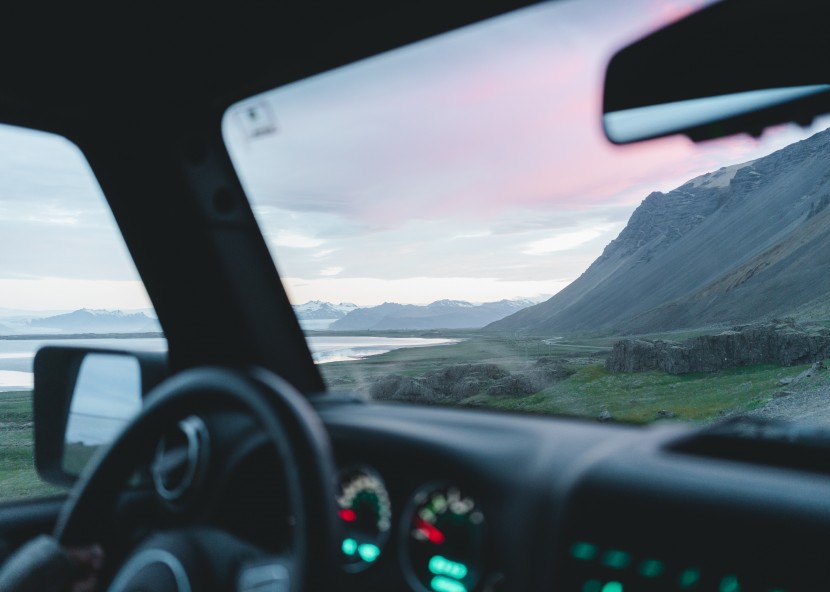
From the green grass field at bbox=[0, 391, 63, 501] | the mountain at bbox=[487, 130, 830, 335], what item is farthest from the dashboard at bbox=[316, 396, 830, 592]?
the green grass field at bbox=[0, 391, 63, 501]

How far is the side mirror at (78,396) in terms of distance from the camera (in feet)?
10.9

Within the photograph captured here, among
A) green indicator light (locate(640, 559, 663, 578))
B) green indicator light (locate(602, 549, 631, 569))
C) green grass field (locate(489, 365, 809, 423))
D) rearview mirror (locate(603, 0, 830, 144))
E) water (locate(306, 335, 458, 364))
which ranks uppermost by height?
rearview mirror (locate(603, 0, 830, 144))

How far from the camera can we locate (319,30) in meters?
3.21

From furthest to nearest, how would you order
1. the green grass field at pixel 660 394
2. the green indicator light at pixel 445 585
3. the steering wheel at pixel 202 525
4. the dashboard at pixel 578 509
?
1. the green grass field at pixel 660 394
2. the green indicator light at pixel 445 585
3. the dashboard at pixel 578 509
4. the steering wheel at pixel 202 525

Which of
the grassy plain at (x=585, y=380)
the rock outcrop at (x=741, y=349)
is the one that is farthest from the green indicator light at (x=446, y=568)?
the rock outcrop at (x=741, y=349)

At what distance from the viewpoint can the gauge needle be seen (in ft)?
6.87

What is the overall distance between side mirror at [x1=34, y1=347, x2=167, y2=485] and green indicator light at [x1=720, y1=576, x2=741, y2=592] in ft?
8.31

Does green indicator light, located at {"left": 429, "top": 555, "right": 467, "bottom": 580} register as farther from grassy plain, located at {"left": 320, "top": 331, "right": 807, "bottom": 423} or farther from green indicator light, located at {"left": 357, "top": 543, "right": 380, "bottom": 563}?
grassy plain, located at {"left": 320, "top": 331, "right": 807, "bottom": 423}

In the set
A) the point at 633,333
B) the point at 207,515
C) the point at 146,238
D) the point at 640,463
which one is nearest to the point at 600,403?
the point at 633,333

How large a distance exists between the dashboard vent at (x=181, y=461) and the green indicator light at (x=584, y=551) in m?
1.20

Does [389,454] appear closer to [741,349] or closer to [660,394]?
[660,394]

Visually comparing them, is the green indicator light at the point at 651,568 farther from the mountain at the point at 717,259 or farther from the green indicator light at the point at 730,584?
the mountain at the point at 717,259

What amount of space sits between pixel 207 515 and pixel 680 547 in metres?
1.36

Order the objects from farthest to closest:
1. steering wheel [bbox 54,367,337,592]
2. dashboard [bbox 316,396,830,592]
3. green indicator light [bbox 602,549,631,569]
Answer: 1. green indicator light [bbox 602,549,631,569]
2. dashboard [bbox 316,396,830,592]
3. steering wheel [bbox 54,367,337,592]
